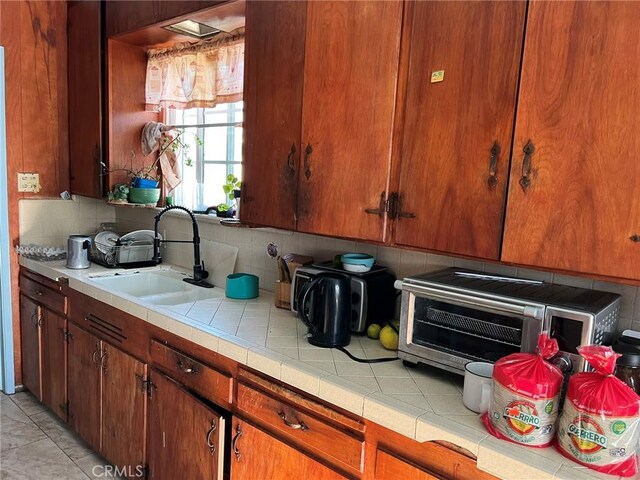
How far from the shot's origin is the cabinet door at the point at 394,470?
3.83 ft

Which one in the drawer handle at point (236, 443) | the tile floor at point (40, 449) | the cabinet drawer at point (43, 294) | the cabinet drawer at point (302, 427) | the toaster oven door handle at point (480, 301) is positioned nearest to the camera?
the toaster oven door handle at point (480, 301)

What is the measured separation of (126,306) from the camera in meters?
2.06

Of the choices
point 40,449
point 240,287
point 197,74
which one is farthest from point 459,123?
point 40,449

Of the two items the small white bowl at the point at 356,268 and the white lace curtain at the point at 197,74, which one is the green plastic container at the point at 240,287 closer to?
the small white bowl at the point at 356,268

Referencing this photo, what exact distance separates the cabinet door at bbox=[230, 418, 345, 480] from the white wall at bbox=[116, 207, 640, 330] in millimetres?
753

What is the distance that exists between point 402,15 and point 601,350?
106 centimetres

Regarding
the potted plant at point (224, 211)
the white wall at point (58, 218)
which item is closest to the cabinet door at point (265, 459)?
the potted plant at point (224, 211)

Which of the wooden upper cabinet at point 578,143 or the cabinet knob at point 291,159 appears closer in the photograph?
the wooden upper cabinet at point 578,143

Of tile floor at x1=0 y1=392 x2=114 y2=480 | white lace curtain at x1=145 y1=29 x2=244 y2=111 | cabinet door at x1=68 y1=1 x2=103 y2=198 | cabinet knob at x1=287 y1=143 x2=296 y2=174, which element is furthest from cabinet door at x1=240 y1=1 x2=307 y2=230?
tile floor at x1=0 y1=392 x2=114 y2=480

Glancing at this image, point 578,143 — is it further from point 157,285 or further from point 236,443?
point 157,285

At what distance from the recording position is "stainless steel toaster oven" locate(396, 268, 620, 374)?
1.13m

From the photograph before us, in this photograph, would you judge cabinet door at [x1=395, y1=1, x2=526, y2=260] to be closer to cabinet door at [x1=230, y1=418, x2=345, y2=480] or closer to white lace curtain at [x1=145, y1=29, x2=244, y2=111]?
cabinet door at [x1=230, y1=418, x2=345, y2=480]

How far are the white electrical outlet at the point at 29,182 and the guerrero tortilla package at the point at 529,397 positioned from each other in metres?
3.06

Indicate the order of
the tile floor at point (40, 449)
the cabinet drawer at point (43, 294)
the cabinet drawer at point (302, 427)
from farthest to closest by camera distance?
1. the cabinet drawer at point (43, 294)
2. the tile floor at point (40, 449)
3. the cabinet drawer at point (302, 427)
